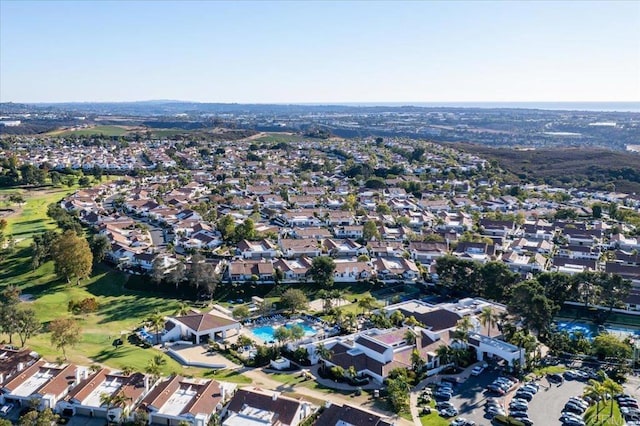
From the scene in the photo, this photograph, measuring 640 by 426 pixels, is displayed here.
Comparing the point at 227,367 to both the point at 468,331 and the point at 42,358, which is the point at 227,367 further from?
the point at 468,331

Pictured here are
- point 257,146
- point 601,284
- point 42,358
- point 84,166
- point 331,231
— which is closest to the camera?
point 42,358

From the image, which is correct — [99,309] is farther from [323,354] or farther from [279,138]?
[279,138]

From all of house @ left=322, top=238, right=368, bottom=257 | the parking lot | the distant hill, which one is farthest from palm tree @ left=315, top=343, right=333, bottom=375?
the distant hill

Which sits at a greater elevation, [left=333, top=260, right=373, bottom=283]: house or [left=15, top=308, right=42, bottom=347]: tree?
[left=15, top=308, right=42, bottom=347]: tree

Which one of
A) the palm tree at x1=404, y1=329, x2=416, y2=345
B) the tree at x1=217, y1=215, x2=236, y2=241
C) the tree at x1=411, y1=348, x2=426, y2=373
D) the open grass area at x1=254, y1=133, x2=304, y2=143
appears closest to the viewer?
the tree at x1=411, y1=348, x2=426, y2=373

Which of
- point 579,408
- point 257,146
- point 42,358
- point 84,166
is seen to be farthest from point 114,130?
point 579,408

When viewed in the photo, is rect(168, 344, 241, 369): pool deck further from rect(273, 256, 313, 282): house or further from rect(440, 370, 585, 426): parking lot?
rect(273, 256, 313, 282): house
